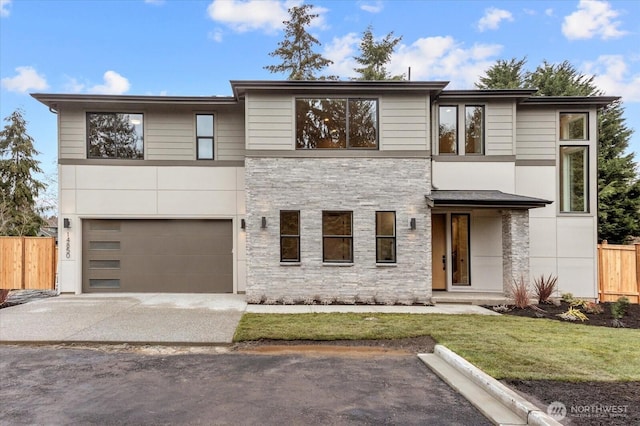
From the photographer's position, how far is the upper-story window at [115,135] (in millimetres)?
11281

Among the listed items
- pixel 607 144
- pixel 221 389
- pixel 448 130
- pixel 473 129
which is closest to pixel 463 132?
pixel 473 129

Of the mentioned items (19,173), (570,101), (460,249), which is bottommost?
(460,249)

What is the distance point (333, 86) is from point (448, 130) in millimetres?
3894

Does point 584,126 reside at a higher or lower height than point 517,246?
higher

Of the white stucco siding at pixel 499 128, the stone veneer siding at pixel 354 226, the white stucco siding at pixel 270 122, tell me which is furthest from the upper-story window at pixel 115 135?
the white stucco siding at pixel 499 128

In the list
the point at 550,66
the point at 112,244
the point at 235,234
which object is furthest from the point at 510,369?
the point at 550,66

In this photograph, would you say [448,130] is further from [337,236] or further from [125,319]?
[125,319]

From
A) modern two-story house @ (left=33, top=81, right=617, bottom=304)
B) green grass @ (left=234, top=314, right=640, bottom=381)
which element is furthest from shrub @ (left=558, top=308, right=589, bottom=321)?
modern two-story house @ (left=33, top=81, right=617, bottom=304)

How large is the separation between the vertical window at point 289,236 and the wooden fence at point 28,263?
7.43 m

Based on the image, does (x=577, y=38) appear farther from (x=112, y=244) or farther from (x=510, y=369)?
(x=112, y=244)

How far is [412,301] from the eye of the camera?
10.0m

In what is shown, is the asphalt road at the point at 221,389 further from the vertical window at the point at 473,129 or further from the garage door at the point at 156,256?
the vertical window at the point at 473,129

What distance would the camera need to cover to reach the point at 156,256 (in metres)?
11.5

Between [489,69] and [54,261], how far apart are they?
94.4ft
